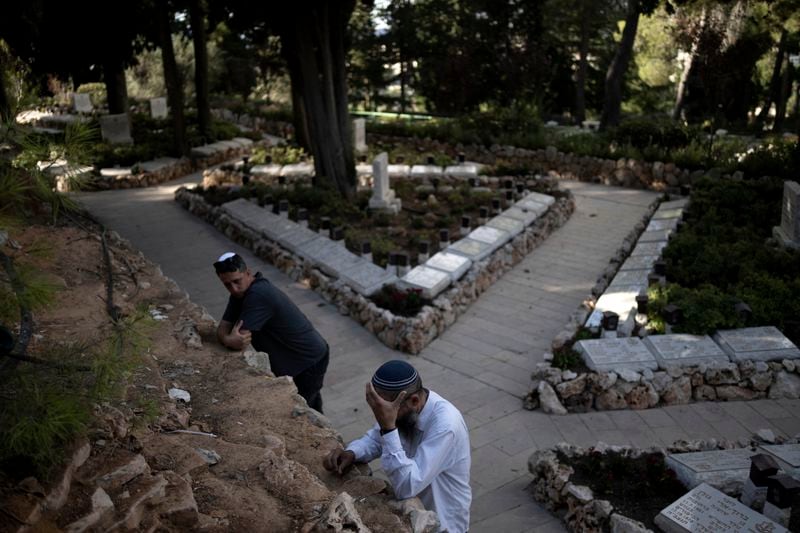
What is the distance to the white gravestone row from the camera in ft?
25.3

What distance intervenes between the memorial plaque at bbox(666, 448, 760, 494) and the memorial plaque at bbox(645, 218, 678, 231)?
276 inches

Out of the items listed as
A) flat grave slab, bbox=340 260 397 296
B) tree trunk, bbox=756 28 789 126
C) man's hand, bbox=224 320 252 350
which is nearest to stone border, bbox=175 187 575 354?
flat grave slab, bbox=340 260 397 296

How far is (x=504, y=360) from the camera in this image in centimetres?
891

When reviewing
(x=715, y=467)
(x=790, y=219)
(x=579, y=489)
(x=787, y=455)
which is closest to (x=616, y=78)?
(x=790, y=219)

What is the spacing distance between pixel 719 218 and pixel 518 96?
18357 mm

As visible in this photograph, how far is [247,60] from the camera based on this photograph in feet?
105

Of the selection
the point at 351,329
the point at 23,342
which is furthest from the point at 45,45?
the point at 23,342

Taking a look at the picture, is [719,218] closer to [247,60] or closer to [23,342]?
[23,342]

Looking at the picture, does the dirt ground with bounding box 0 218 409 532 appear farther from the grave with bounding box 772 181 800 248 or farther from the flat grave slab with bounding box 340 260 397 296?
the grave with bounding box 772 181 800 248

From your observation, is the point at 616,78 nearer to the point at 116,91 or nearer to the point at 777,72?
the point at 777,72

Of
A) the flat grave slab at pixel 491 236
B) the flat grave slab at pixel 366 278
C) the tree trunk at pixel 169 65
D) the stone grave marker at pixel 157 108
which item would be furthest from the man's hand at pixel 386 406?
the stone grave marker at pixel 157 108

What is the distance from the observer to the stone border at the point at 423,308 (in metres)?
9.30

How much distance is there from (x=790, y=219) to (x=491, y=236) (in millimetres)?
4667

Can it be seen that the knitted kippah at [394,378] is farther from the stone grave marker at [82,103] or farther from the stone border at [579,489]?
the stone grave marker at [82,103]
